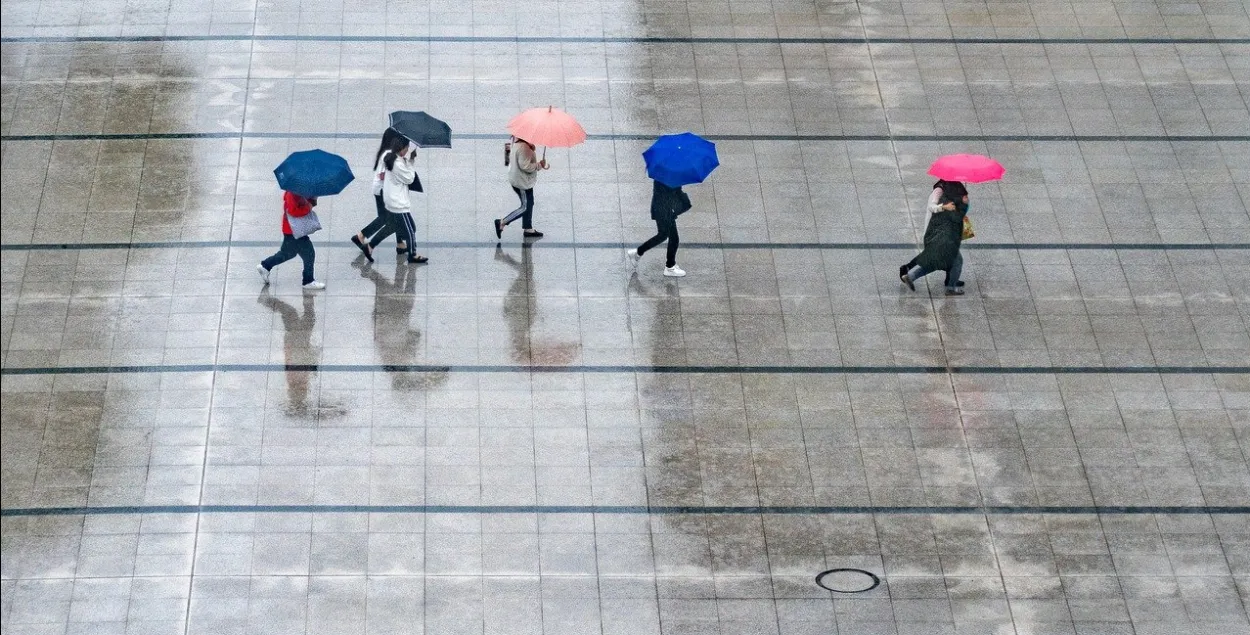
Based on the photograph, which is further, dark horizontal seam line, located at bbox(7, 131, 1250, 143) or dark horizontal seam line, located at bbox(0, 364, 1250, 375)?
dark horizontal seam line, located at bbox(7, 131, 1250, 143)

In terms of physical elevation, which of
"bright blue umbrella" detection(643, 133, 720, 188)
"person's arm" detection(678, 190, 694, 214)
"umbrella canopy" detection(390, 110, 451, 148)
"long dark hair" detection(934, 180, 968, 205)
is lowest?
"long dark hair" detection(934, 180, 968, 205)

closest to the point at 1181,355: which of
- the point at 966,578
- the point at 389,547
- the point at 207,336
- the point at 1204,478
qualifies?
the point at 1204,478

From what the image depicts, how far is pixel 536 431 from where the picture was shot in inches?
471

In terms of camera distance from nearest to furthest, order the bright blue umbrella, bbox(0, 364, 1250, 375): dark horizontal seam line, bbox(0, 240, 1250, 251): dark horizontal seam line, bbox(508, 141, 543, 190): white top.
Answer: bbox(0, 364, 1250, 375): dark horizontal seam line → the bright blue umbrella → bbox(508, 141, 543, 190): white top → bbox(0, 240, 1250, 251): dark horizontal seam line

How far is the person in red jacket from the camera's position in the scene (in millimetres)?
12578

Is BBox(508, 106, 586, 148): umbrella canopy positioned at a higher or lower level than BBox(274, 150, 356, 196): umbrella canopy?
higher

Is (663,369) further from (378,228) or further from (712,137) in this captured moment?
(712,137)

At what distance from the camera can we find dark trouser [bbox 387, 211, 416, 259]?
13242 millimetres

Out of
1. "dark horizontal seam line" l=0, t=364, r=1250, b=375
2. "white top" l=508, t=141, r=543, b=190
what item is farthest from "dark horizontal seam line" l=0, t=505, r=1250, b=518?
"white top" l=508, t=141, r=543, b=190

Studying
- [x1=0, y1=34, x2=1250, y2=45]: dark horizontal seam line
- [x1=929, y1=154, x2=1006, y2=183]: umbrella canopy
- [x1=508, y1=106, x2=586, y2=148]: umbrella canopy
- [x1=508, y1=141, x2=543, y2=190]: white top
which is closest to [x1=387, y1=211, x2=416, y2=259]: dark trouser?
[x1=508, y1=141, x2=543, y2=190]: white top

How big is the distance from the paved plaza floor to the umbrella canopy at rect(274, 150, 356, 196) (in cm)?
125

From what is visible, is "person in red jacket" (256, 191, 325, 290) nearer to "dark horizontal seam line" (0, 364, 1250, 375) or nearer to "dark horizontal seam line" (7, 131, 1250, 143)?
"dark horizontal seam line" (0, 364, 1250, 375)

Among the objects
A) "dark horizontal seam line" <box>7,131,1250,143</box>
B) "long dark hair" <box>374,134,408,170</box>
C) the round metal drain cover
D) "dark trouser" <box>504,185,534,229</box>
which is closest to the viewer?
the round metal drain cover

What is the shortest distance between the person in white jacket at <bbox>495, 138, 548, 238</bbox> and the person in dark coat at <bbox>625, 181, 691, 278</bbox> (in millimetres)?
1068
